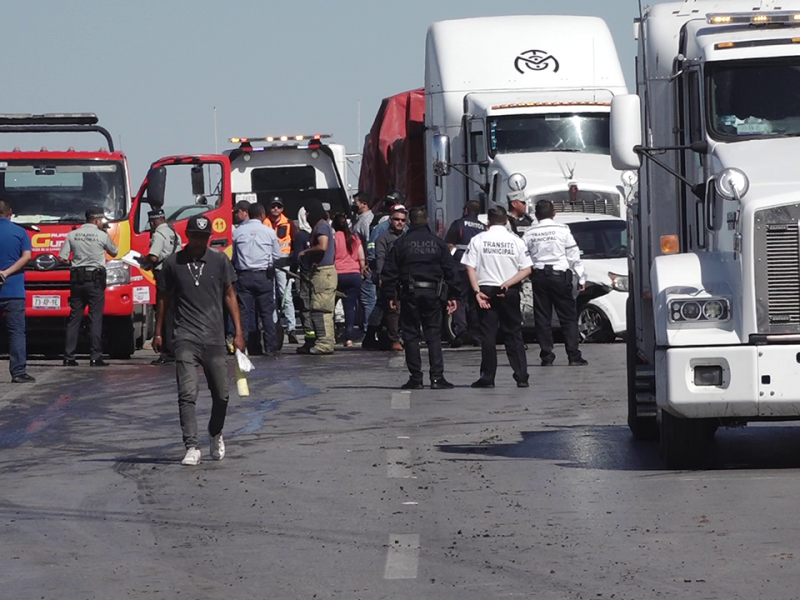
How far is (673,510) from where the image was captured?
9320 millimetres

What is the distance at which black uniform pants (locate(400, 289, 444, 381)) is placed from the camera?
16.8 metres

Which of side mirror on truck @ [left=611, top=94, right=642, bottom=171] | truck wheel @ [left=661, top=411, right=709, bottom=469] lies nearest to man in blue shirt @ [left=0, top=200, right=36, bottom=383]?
side mirror on truck @ [left=611, top=94, right=642, bottom=171]

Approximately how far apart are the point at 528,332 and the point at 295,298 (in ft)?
13.5

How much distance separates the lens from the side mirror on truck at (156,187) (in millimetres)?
23406

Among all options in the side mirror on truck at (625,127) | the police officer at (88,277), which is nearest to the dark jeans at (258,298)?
the police officer at (88,277)

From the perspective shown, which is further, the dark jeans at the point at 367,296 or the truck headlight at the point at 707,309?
the dark jeans at the point at 367,296

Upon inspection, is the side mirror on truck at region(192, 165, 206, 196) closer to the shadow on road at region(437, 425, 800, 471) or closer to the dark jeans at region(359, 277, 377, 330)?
the dark jeans at region(359, 277, 377, 330)

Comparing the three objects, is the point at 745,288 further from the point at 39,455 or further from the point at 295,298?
the point at 295,298

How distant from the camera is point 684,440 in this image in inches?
424

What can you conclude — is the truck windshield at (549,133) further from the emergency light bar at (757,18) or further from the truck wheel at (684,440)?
the truck wheel at (684,440)

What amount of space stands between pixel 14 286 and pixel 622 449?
8559mm

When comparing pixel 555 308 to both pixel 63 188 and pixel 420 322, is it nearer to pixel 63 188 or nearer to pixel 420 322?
pixel 420 322

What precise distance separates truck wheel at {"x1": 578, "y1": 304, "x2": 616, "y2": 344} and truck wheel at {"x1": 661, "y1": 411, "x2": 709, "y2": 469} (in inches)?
469

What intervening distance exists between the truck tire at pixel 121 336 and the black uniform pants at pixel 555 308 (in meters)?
5.78
